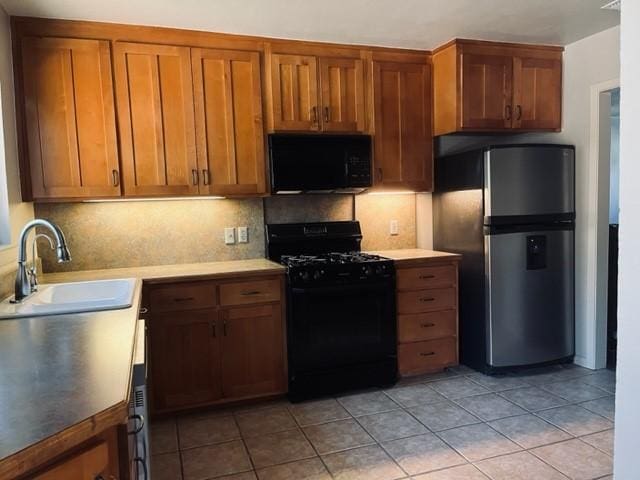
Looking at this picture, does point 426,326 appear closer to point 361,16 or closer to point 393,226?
point 393,226

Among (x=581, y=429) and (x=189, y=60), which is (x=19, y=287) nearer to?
(x=189, y=60)

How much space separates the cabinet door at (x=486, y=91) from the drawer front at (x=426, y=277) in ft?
3.35

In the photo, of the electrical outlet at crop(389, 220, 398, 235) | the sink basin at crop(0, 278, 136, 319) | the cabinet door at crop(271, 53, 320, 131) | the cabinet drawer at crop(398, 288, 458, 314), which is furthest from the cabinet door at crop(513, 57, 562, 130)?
the sink basin at crop(0, 278, 136, 319)

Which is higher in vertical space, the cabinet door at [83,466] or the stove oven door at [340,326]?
the cabinet door at [83,466]

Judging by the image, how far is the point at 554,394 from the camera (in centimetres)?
300

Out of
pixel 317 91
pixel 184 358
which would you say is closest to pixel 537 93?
pixel 317 91

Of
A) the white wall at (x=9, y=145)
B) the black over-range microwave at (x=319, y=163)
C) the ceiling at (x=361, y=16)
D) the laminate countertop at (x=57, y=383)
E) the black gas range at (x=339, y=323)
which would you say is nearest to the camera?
the laminate countertop at (x=57, y=383)

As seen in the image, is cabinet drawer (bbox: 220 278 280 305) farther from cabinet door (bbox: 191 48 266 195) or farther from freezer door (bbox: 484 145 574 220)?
freezer door (bbox: 484 145 574 220)

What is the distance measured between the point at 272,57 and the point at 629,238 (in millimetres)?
2415

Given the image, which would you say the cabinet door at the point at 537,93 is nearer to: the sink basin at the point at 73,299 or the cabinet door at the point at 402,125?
the cabinet door at the point at 402,125

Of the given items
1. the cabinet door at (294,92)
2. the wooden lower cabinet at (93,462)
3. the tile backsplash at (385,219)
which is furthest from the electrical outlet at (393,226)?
the wooden lower cabinet at (93,462)

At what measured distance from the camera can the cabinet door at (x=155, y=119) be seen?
281 cm

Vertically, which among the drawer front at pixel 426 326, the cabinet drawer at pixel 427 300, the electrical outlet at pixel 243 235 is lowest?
the drawer front at pixel 426 326

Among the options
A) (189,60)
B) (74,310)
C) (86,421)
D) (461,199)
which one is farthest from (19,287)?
(461,199)
